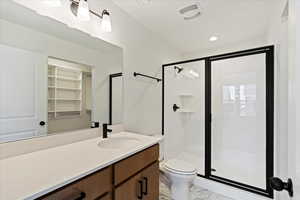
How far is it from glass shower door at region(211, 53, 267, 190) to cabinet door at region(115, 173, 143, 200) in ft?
4.79

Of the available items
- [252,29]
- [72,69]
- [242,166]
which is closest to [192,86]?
A: [252,29]

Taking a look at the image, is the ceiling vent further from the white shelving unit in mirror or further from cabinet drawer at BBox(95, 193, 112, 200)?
cabinet drawer at BBox(95, 193, 112, 200)

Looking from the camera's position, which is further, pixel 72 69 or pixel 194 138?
pixel 194 138

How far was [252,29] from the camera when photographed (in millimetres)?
2461

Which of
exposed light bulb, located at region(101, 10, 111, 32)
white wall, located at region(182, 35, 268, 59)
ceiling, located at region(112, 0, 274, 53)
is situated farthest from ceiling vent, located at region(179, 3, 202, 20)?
white wall, located at region(182, 35, 268, 59)

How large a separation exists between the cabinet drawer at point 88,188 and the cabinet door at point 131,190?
10cm

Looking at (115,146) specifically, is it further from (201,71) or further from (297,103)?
(201,71)

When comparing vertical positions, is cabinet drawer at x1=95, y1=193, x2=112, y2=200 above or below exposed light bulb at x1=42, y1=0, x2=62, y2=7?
below

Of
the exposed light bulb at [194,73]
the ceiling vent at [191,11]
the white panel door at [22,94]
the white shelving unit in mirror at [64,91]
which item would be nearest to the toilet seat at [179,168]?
the white shelving unit in mirror at [64,91]

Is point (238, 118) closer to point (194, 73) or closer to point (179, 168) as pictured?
point (194, 73)

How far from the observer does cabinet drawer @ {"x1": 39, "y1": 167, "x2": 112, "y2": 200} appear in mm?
706

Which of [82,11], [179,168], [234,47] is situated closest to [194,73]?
[234,47]

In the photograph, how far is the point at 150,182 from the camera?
1.37 meters

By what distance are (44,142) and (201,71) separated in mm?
2259
